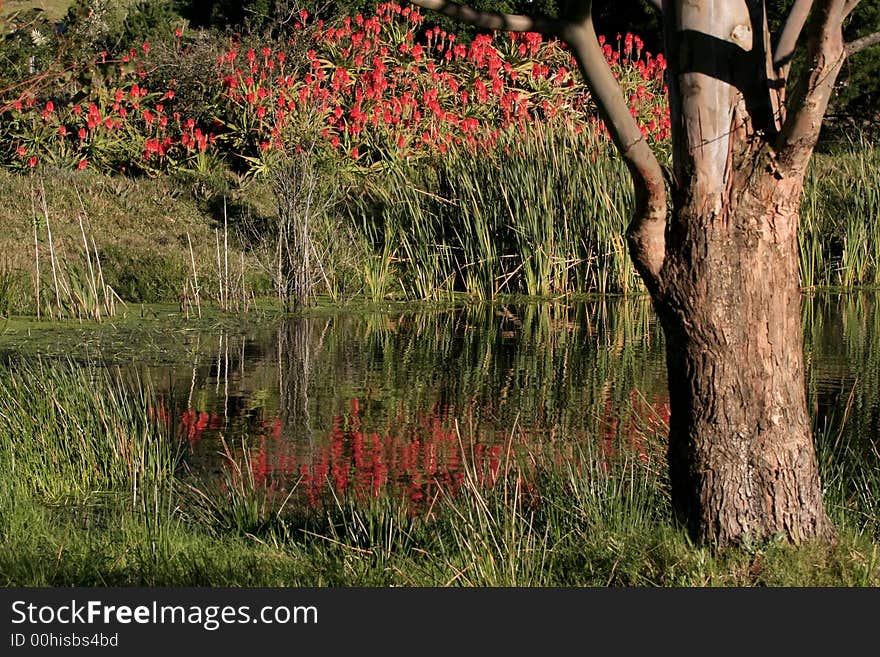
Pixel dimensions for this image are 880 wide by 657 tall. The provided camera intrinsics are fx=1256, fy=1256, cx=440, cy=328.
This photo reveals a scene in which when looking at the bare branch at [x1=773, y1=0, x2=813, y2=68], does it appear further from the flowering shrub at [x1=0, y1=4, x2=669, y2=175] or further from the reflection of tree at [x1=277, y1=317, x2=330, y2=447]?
the flowering shrub at [x1=0, y1=4, x2=669, y2=175]

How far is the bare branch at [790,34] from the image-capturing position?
374 centimetres

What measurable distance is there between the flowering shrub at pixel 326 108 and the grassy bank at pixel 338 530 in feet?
24.0

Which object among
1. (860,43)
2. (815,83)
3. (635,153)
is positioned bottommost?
(635,153)

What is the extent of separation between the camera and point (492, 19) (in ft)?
12.4

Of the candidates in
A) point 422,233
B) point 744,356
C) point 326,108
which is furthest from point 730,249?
point 326,108

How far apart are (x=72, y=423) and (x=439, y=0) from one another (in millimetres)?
2722

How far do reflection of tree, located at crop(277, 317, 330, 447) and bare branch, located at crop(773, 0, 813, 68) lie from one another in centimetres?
305

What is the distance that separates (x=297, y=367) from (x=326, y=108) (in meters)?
5.76

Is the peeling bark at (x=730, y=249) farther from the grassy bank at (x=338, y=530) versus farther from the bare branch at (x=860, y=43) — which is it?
the grassy bank at (x=338, y=530)

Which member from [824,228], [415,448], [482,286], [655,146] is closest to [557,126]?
[655,146]

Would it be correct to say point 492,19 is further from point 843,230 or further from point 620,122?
point 843,230

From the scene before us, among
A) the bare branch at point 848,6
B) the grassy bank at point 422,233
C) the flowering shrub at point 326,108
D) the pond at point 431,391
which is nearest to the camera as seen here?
the bare branch at point 848,6

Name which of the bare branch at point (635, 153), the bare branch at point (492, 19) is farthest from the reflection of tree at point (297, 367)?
the bare branch at point (492, 19)

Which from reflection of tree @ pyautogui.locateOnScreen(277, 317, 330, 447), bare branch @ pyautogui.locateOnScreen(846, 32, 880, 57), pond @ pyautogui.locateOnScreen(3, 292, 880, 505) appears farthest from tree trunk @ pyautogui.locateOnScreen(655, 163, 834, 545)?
reflection of tree @ pyautogui.locateOnScreen(277, 317, 330, 447)
